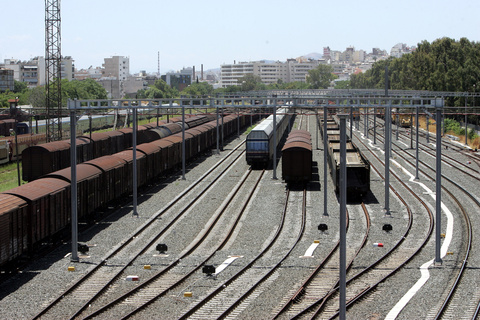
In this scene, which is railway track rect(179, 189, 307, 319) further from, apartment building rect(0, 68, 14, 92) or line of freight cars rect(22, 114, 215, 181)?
apartment building rect(0, 68, 14, 92)

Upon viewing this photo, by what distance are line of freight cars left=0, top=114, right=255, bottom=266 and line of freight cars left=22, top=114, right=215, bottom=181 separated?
5.34 metres

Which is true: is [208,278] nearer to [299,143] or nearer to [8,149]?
[299,143]

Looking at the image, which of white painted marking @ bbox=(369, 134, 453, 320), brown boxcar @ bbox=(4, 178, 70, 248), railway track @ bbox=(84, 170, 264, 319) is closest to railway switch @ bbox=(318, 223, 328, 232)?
railway track @ bbox=(84, 170, 264, 319)

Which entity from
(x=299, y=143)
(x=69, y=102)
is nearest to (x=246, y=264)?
(x=69, y=102)

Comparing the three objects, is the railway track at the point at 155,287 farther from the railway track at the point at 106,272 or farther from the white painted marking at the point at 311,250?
the white painted marking at the point at 311,250

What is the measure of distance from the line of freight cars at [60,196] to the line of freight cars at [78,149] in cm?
534

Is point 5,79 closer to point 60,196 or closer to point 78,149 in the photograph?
point 78,149

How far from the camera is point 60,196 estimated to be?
2656 centimetres

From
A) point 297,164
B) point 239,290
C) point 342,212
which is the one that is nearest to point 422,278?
point 239,290

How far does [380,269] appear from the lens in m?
23.6

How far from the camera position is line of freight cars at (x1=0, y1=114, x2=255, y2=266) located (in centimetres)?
2223

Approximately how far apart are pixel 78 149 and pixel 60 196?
58.3 ft

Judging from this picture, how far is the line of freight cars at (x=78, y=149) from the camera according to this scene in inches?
1599

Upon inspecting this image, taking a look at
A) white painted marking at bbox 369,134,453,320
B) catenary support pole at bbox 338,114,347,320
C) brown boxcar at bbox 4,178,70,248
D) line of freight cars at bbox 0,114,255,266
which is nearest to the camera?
Result: catenary support pole at bbox 338,114,347,320
